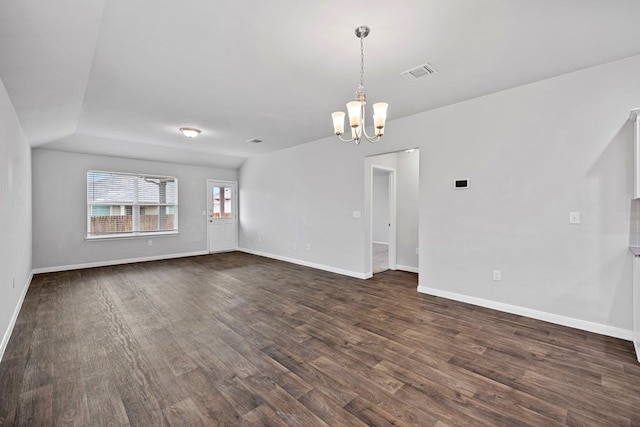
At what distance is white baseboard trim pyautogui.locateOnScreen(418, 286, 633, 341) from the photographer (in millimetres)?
2754

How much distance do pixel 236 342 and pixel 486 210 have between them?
332 cm

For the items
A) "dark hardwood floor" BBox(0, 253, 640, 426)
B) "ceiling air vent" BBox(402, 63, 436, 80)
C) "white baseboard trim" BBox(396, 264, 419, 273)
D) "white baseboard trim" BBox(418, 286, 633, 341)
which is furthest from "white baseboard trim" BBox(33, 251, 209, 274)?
"ceiling air vent" BBox(402, 63, 436, 80)

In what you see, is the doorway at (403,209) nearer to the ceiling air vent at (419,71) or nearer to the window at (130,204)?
the ceiling air vent at (419,71)

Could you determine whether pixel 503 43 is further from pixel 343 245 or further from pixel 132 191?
pixel 132 191

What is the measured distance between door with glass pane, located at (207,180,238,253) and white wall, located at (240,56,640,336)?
16.1 feet

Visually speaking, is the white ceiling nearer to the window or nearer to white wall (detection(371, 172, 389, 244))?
the window

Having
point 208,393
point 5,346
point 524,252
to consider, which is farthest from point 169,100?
point 524,252

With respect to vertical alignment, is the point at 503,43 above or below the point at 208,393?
above

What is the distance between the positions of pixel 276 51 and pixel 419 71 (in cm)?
145

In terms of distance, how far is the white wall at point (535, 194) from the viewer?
2758 mm

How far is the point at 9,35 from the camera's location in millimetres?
1829

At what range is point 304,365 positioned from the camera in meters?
2.30

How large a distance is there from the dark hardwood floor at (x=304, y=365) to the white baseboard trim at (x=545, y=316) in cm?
10

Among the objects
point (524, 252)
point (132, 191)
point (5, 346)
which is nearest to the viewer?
point (5, 346)
